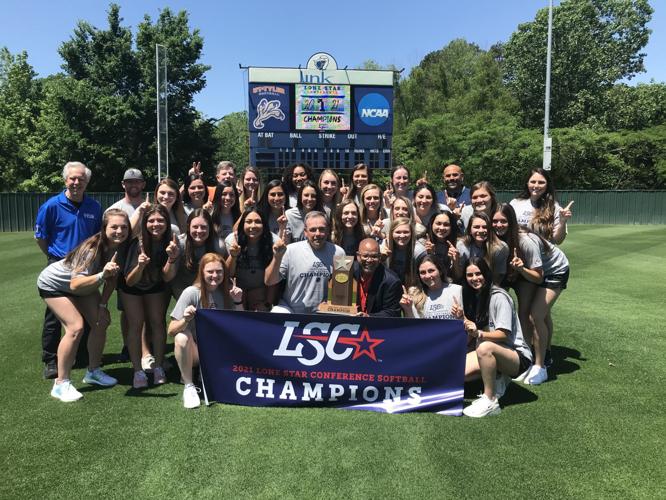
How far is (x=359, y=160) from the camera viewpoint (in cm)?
2047

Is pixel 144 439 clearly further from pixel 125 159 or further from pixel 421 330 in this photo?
pixel 125 159

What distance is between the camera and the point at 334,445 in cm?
363

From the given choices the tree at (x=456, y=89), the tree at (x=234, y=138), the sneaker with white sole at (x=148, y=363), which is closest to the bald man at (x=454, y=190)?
the sneaker with white sole at (x=148, y=363)

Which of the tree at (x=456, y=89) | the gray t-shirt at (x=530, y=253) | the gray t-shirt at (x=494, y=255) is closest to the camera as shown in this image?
the gray t-shirt at (x=494, y=255)

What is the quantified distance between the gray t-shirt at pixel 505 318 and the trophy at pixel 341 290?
1.21 metres

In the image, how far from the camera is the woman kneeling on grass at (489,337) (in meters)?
4.18

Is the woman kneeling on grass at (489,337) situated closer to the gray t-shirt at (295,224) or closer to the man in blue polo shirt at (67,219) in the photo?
the gray t-shirt at (295,224)

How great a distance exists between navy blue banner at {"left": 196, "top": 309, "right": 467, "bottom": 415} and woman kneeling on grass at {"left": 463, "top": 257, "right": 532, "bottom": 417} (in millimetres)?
211

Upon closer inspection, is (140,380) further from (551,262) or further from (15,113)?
(15,113)

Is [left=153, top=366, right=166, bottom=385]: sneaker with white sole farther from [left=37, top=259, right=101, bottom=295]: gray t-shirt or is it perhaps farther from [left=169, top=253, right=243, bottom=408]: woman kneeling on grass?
[left=37, top=259, right=101, bottom=295]: gray t-shirt

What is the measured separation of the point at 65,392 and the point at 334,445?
249 cm


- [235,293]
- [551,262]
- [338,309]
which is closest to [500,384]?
[551,262]

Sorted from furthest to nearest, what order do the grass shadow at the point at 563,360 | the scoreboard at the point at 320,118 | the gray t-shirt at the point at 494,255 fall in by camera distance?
the scoreboard at the point at 320,118 → the grass shadow at the point at 563,360 → the gray t-shirt at the point at 494,255

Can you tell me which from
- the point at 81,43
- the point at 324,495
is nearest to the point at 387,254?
the point at 324,495
